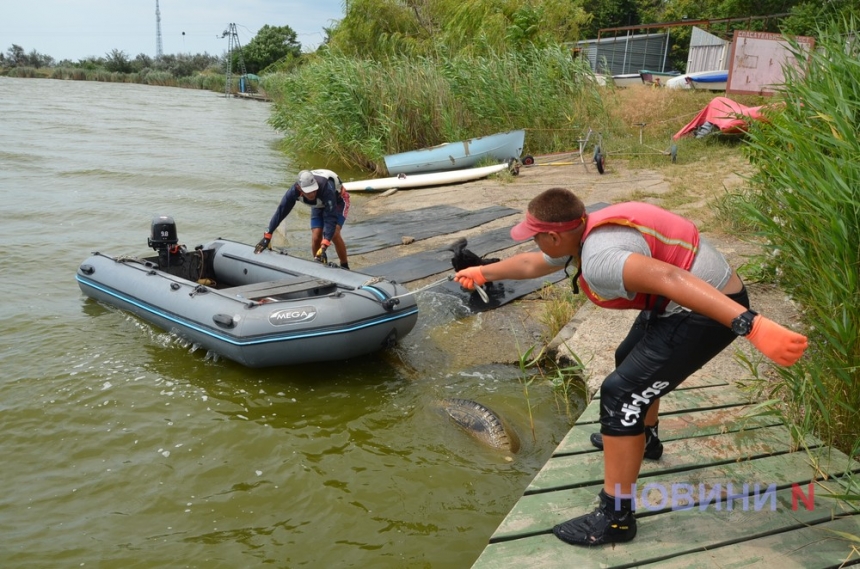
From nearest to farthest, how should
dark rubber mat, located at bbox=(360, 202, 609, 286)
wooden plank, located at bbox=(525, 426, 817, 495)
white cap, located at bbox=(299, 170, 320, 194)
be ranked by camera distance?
wooden plank, located at bbox=(525, 426, 817, 495), white cap, located at bbox=(299, 170, 320, 194), dark rubber mat, located at bbox=(360, 202, 609, 286)

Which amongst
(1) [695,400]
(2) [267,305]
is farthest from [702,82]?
(1) [695,400]

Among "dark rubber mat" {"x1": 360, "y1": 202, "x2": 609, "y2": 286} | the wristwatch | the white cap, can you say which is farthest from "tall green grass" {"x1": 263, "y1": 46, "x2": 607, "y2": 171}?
the wristwatch

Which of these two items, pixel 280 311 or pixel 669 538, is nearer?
pixel 669 538

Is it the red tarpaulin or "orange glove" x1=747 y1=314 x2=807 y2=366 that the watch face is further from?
the red tarpaulin

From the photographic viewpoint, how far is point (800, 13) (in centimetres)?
1556

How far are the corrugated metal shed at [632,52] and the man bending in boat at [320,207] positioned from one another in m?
20.2

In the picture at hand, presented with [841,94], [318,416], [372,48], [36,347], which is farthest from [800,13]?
[36,347]

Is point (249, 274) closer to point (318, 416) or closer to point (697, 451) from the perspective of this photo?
point (318, 416)

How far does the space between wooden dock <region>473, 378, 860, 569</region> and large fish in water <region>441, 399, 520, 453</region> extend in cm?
94

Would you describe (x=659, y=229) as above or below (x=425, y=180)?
above

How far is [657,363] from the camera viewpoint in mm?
2438

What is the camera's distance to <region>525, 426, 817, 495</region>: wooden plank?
119 inches

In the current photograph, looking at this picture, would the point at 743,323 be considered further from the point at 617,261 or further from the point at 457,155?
the point at 457,155

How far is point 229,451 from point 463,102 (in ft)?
37.7
